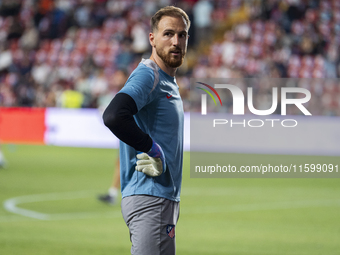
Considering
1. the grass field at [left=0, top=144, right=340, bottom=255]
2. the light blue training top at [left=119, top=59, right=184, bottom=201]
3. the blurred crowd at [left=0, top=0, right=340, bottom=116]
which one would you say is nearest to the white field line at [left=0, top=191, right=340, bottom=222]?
the grass field at [left=0, top=144, right=340, bottom=255]

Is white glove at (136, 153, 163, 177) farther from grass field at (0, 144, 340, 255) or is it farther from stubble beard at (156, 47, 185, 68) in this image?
grass field at (0, 144, 340, 255)

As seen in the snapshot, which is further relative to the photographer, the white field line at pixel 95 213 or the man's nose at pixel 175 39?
→ the white field line at pixel 95 213

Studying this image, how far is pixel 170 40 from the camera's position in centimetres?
358

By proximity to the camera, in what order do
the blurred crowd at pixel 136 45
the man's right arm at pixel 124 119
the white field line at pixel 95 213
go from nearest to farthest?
1. the man's right arm at pixel 124 119
2. the white field line at pixel 95 213
3. the blurred crowd at pixel 136 45

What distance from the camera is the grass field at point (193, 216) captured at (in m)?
7.65

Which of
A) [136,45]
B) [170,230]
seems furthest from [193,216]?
[136,45]

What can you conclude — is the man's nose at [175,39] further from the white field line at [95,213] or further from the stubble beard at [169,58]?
the white field line at [95,213]

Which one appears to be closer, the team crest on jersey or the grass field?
the team crest on jersey

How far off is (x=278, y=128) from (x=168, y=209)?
14864 mm

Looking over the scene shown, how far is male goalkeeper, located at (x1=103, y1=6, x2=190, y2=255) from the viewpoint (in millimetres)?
3459

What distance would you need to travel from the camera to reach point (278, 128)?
1806 cm

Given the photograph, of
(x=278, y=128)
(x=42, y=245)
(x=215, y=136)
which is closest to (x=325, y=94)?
(x=278, y=128)

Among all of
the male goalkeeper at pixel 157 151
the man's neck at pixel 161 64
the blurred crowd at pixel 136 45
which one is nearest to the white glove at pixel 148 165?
the male goalkeeper at pixel 157 151

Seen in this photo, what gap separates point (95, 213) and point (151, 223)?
647 centimetres
